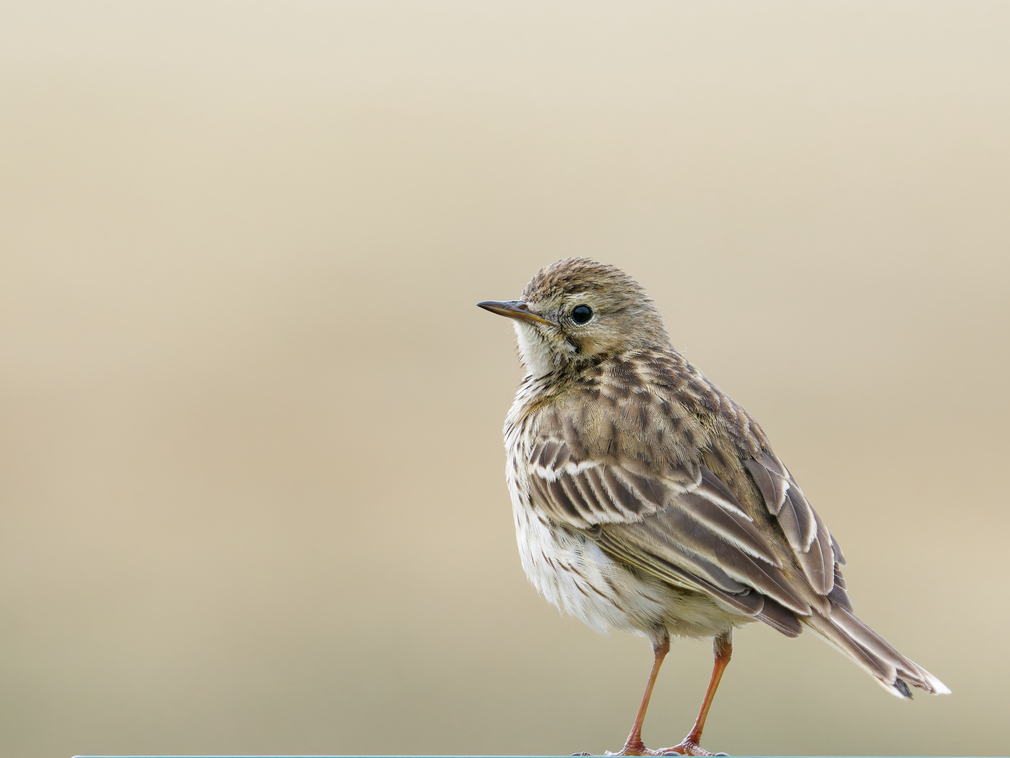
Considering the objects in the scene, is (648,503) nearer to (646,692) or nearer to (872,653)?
(646,692)

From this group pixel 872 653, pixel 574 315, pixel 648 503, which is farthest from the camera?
pixel 574 315

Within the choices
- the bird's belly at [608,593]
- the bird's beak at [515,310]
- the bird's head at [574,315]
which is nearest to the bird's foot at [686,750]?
the bird's belly at [608,593]

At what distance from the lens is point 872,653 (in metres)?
3.79

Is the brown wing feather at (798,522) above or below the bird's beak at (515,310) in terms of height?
below

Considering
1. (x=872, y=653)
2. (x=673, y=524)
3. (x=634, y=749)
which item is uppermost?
(x=673, y=524)

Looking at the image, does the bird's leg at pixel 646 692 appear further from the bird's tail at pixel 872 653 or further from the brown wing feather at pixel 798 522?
the bird's tail at pixel 872 653

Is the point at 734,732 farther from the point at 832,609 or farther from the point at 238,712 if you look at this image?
the point at 832,609

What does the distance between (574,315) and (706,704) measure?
1.82 metres

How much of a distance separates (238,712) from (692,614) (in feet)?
25.0

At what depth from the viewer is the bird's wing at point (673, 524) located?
420cm

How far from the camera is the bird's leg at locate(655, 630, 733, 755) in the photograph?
15.7ft

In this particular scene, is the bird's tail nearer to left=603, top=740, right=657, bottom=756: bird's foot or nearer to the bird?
the bird

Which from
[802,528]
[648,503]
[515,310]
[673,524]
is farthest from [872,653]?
[515,310]

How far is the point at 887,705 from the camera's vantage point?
1103cm
